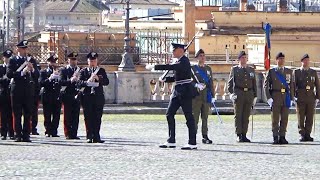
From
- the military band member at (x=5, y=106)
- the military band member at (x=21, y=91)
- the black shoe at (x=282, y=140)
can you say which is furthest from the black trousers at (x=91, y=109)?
the black shoe at (x=282, y=140)

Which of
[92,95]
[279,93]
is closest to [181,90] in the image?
Answer: [92,95]

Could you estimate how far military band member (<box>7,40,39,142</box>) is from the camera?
22.9 meters

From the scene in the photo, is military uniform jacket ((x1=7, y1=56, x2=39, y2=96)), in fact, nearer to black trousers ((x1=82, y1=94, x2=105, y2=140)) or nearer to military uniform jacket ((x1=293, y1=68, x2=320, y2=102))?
black trousers ((x1=82, y1=94, x2=105, y2=140))

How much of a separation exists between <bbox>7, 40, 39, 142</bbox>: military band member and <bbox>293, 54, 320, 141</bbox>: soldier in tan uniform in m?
5.18

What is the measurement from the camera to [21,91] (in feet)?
75.3

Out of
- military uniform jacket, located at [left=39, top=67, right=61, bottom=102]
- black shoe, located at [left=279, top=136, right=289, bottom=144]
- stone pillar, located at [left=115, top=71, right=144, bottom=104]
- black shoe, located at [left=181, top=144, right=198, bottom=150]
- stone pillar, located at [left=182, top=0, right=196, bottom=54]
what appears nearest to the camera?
black shoe, located at [left=181, top=144, right=198, bottom=150]

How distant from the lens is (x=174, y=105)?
21.6m

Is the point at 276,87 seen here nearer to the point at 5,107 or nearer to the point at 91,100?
the point at 91,100

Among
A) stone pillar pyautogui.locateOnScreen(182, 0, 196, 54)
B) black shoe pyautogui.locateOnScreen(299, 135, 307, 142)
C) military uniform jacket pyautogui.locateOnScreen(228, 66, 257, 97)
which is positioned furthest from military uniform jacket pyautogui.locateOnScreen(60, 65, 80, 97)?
stone pillar pyautogui.locateOnScreen(182, 0, 196, 54)

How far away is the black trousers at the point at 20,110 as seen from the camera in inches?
904

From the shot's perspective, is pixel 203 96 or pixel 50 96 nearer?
pixel 203 96

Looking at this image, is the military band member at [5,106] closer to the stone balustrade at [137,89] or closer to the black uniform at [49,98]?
the black uniform at [49,98]

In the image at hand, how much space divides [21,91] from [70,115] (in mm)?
1995

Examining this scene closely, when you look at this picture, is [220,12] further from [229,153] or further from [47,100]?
[229,153]
